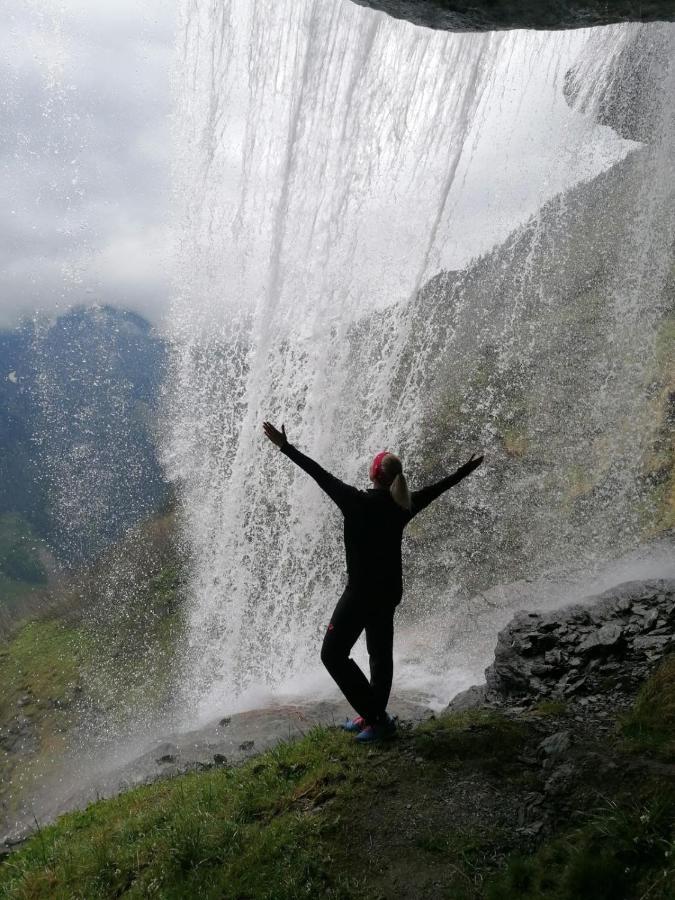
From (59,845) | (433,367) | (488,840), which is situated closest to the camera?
(488,840)

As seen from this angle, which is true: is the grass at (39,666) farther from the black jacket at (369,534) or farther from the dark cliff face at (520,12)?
the dark cliff face at (520,12)

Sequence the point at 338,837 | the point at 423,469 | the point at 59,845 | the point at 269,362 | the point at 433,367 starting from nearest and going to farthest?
the point at 338,837 → the point at 59,845 → the point at 269,362 → the point at 423,469 → the point at 433,367

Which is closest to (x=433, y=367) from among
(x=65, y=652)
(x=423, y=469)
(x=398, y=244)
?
(x=423, y=469)

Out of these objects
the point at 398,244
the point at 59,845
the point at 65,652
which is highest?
the point at 65,652

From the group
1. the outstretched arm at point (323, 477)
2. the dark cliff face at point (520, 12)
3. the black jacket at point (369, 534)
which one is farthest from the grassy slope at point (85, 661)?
the dark cliff face at point (520, 12)

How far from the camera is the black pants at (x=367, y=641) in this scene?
5527 millimetres

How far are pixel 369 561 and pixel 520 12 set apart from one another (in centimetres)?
622

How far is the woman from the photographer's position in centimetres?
543

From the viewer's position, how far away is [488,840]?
414 centimetres

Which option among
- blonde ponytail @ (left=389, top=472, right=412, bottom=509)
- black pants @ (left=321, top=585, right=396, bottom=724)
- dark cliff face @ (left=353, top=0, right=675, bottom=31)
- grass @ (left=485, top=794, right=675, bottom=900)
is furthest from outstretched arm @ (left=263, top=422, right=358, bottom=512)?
dark cliff face @ (left=353, top=0, right=675, bottom=31)

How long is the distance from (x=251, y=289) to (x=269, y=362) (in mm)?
2189

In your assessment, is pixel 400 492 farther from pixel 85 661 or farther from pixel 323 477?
pixel 85 661

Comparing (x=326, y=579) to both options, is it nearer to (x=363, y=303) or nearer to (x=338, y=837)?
(x=363, y=303)

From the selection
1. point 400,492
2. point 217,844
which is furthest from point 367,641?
point 217,844
